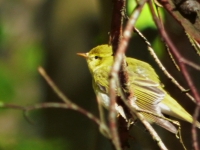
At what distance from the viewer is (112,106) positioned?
0.75 m

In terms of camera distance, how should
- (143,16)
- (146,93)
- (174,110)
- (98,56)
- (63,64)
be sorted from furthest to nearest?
1. (63,64)
2. (98,56)
3. (146,93)
4. (174,110)
5. (143,16)

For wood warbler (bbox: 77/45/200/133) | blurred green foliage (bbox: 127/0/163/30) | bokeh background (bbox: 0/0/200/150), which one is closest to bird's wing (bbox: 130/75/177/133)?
wood warbler (bbox: 77/45/200/133)

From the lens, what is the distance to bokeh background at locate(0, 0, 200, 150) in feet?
8.51

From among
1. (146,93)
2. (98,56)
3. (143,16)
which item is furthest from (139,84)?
(143,16)

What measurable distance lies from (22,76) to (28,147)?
3.55m

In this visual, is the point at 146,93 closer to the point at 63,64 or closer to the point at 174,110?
the point at 174,110

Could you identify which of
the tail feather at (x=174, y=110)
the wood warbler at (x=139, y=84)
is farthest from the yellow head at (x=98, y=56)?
the tail feather at (x=174, y=110)

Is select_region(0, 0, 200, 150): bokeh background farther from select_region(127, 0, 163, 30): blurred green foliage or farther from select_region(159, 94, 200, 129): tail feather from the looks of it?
select_region(159, 94, 200, 129): tail feather

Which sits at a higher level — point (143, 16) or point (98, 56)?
point (143, 16)

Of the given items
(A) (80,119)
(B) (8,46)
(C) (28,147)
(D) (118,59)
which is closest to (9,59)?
(B) (8,46)

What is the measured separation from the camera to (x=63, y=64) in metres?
4.04

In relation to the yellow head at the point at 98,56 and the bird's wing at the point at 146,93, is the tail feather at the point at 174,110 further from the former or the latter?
the yellow head at the point at 98,56

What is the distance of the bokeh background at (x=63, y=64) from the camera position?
2594 mm

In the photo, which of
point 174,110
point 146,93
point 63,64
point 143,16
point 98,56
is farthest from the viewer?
point 63,64
